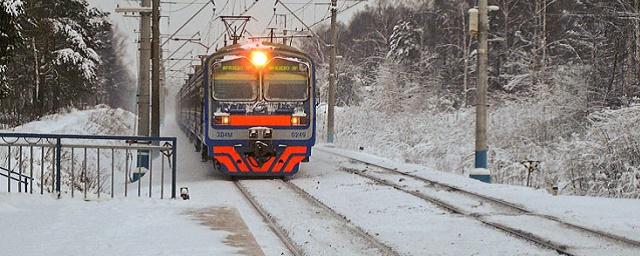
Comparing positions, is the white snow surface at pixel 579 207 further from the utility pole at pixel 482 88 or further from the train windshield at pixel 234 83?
the train windshield at pixel 234 83

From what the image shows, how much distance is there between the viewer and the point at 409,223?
372 inches

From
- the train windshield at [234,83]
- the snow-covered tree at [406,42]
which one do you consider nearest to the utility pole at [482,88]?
the train windshield at [234,83]

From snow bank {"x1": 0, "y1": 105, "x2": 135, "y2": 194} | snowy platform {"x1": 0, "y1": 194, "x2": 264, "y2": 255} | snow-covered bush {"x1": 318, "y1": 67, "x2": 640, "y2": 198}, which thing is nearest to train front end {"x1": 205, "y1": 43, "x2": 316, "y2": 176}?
snow bank {"x1": 0, "y1": 105, "x2": 135, "y2": 194}

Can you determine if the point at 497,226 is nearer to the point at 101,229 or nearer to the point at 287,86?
the point at 101,229

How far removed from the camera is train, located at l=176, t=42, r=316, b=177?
1548 cm

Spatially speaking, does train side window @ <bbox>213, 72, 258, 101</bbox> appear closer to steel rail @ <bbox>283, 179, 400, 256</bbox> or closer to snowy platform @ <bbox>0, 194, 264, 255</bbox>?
steel rail @ <bbox>283, 179, 400, 256</bbox>

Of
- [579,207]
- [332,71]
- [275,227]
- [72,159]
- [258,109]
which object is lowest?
[275,227]

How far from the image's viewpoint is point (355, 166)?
754 inches

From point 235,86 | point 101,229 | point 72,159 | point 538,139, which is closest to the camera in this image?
point 101,229

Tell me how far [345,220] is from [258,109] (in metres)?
6.25

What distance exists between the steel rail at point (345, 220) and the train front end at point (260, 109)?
1.09m

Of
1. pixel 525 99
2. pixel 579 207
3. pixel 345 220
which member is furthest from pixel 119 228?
pixel 525 99

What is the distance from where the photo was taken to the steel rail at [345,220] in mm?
7729

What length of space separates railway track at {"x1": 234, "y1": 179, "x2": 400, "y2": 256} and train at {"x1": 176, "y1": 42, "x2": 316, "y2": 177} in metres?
1.54
